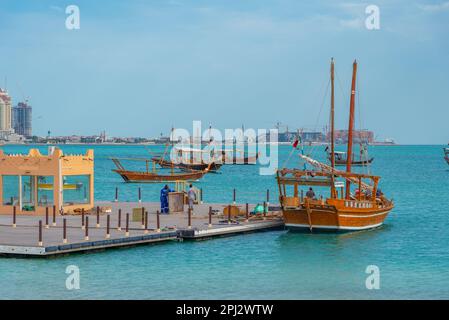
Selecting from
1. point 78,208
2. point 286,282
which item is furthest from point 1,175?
point 286,282

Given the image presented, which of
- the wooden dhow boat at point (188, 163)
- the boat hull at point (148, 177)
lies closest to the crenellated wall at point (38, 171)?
the boat hull at point (148, 177)

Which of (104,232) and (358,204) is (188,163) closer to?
(358,204)

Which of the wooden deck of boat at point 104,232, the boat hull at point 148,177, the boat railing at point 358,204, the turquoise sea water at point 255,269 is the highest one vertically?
the boat railing at point 358,204

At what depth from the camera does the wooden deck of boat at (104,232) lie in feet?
118

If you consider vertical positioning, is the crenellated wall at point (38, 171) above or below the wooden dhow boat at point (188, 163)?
above

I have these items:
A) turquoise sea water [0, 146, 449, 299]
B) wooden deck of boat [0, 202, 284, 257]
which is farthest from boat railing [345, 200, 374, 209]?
wooden deck of boat [0, 202, 284, 257]

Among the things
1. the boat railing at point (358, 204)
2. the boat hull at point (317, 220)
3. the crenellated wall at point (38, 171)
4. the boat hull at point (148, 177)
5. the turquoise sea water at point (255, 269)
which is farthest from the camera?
the boat hull at point (148, 177)

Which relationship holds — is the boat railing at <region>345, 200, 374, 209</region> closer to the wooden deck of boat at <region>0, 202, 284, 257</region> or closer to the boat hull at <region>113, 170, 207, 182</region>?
the wooden deck of boat at <region>0, 202, 284, 257</region>

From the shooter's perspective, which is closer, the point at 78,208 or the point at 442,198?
the point at 78,208

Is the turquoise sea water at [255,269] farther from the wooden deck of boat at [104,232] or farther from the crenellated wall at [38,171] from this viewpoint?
the crenellated wall at [38,171]

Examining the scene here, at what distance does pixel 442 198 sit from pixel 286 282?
180 feet

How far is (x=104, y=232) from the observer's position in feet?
133
